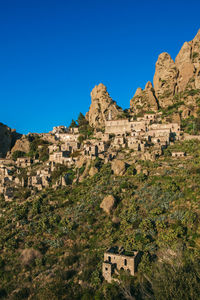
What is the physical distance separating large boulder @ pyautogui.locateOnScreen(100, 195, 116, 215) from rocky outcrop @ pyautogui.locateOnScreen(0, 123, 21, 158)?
2063 inches

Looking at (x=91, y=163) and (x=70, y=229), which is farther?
(x=91, y=163)

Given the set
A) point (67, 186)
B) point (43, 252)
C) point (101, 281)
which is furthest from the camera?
point (67, 186)

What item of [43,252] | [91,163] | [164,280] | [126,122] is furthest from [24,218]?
[126,122]

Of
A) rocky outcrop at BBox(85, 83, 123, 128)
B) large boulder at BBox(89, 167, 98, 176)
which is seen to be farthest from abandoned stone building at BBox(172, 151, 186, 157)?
rocky outcrop at BBox(85, 83, 123, 128)

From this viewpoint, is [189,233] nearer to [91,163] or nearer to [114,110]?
[91,163]

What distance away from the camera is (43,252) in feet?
112

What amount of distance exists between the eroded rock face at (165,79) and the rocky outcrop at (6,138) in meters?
55.7

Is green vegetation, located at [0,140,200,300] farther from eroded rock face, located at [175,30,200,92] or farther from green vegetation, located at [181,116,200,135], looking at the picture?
eroded rock face, located at [175,30,200,92]

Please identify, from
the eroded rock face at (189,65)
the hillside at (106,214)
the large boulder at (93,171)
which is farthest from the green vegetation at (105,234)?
the eroded rock face at (189,65)

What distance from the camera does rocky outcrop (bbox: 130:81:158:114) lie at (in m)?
90.8

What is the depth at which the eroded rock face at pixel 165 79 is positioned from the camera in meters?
92.0

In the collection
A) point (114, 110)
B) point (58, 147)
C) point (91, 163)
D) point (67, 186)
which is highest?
point (114, 110)

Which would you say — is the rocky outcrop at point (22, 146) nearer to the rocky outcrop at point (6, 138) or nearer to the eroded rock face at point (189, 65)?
the rocky outcrop at point (6, 138)

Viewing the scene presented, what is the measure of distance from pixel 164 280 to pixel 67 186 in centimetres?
3259
